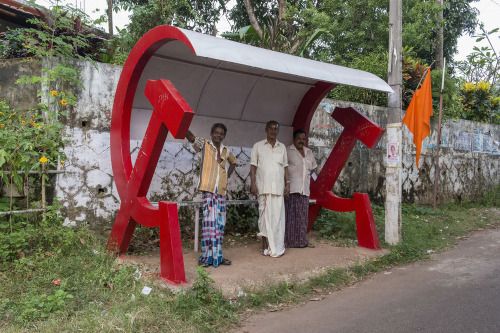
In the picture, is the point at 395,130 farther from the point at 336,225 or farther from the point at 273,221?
the point at 273,221

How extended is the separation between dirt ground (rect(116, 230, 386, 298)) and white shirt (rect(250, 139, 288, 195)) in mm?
893

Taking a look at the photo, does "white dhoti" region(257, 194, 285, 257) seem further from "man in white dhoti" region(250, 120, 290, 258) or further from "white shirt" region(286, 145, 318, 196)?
"white shirt" region(286, 145, 318, 196)

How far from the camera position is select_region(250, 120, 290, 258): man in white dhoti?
558cm

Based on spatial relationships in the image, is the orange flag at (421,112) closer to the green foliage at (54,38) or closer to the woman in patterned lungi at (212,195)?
the woman in patterned lungi at (212,195)

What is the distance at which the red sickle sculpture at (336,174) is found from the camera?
5.96 metres

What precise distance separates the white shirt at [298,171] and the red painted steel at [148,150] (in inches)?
90.1

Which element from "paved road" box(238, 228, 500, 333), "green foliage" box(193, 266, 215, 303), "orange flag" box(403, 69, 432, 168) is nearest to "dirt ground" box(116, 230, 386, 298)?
"green foliage" box(193, 266, 215, 303)

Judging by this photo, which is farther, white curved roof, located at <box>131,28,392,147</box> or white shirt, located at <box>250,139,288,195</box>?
white shirt, located at <box>250,139,288,195</box>

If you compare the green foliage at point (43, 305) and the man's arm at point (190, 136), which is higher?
the man's arm at point (190, 136)

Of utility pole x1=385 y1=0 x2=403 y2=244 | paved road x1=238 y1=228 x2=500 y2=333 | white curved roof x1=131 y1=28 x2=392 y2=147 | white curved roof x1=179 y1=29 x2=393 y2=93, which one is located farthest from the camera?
utility pole x1=385 y1=0 x2=403 y2=244

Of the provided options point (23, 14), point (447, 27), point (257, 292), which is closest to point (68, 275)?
point (257, 292)

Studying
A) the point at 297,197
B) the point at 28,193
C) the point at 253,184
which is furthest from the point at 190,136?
the point at 28,193

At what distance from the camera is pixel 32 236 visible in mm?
4703

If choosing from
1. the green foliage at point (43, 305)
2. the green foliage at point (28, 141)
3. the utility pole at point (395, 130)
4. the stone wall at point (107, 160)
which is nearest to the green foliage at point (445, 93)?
the stone wall at point (107, 160)
